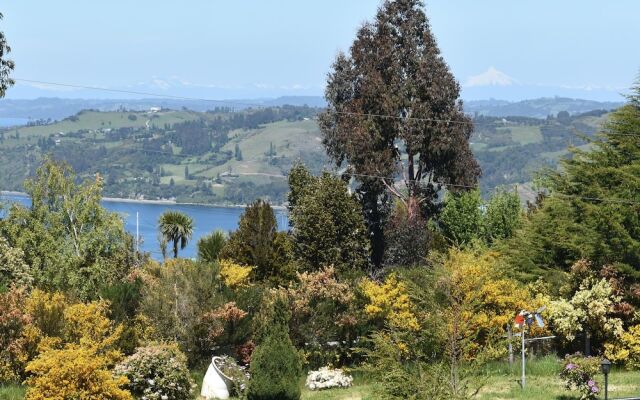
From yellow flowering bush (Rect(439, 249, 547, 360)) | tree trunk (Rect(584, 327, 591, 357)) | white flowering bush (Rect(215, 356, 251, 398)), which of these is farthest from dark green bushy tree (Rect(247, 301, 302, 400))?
tree trunk (Rect(584, 327, 591, 357))

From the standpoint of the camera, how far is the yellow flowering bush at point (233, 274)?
37.7m

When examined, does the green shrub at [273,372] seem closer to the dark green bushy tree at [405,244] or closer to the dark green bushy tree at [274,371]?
Result: the dark green bushy tree at [274,371]

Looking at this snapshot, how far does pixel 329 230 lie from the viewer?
45.0 meters

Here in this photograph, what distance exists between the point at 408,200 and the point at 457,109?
5.64 meters

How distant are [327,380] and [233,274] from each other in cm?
904

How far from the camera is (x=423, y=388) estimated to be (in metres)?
20.2

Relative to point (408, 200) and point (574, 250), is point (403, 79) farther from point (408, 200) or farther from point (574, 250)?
point (574, 250)

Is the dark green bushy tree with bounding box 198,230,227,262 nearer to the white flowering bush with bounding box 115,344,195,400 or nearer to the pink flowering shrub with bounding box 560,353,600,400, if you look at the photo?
the white flowering bush with bounding box 115,344,195,400

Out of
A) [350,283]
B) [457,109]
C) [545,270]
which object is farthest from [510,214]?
[350,283]

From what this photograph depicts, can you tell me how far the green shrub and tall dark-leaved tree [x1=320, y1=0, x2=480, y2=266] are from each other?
26154 mm

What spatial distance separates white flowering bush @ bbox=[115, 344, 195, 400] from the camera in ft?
86.8

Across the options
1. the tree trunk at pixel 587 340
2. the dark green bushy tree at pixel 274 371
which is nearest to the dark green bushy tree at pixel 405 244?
the tree trunk at pixel 587 340

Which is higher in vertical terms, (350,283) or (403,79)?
(403,79)

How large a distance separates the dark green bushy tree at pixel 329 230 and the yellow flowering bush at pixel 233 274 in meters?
6.48
